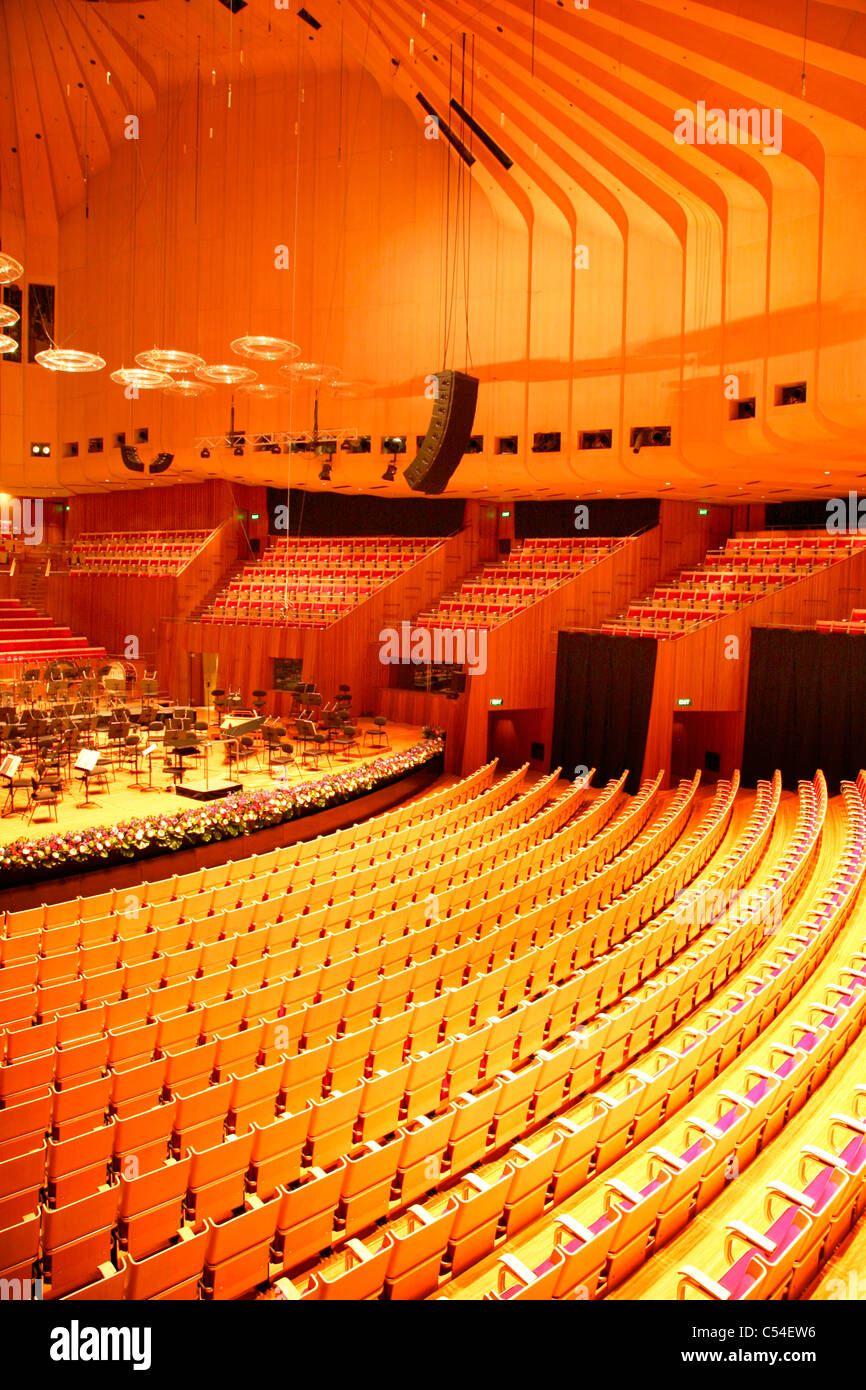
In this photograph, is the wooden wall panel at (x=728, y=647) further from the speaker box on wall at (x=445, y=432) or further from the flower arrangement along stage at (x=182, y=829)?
the speaker box on wall at (x=445, y=432)

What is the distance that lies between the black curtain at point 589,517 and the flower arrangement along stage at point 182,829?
25.4ft

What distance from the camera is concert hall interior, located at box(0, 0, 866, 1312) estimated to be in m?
3.55

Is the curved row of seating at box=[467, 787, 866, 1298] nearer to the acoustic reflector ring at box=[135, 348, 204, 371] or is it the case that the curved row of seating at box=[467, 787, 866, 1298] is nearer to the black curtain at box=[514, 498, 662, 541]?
the acoustic reflector ring at box=[135, 348, 204, 371]

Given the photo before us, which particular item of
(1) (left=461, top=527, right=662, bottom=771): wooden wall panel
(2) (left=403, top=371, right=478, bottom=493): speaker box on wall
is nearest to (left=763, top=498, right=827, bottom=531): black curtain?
(1) (left=461, top=527, right=662, bottom=771): wooden wall panel

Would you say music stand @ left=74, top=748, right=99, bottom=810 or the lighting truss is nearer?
music stand @ left=74, top=748, right=99, bottom=810

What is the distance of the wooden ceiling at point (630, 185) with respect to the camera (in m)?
8.38

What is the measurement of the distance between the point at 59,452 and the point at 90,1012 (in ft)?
62.0

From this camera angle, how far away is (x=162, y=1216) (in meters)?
3.27

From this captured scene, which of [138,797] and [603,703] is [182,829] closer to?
[138,797]

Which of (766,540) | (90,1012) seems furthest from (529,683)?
(90,1012)

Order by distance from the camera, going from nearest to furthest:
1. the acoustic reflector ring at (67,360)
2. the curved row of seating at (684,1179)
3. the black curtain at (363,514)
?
the curved row of seating at (684,1179) → the acoustic reflector ring at (67,360) → the black curtain at (363,514)

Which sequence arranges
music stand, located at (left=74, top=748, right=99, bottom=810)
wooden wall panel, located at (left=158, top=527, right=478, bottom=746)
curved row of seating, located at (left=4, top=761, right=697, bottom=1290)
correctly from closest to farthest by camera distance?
curved row of seating, located at (left=4, top=761, right=697, bottom=1290), music stand, located at (left=74, top=748, right=99, bottom=810), wooden wall panel, located at (left=158, top=527, right=478, bottom=746)

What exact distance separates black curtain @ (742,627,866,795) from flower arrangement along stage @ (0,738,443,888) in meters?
5.65

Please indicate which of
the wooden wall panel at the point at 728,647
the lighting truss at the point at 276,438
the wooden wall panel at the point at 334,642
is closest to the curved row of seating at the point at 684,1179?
the wooden wall panel at the point at 728,647
